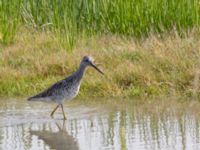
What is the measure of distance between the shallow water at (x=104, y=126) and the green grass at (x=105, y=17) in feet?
9.07

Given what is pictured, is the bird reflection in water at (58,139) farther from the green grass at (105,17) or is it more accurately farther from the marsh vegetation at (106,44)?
the green grass at (105,17)

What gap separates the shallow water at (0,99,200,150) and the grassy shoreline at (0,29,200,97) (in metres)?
0.46

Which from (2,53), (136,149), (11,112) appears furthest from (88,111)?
(2,53)

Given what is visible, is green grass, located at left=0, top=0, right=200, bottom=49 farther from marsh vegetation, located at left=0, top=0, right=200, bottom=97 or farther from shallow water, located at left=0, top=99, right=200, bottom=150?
shallow water, located at left=0, top=99, right=200, bottom=150

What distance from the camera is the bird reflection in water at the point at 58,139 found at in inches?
305

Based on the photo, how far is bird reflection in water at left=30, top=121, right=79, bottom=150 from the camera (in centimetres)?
774

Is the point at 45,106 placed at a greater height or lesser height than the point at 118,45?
lesser

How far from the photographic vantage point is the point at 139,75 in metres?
10.4

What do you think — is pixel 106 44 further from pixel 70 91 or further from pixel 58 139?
pixel 58 139

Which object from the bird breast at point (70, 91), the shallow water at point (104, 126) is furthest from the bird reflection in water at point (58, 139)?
the bird breast at point (70, 91)

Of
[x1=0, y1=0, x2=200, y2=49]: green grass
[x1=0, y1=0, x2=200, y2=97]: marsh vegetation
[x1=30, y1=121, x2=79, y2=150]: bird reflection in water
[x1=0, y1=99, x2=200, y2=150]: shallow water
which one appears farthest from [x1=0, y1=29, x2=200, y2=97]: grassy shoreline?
[x1=30, y1=121, x2=79, y2=150]: bird reflection in water

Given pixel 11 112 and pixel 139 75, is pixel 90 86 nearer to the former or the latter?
pixel 139 75

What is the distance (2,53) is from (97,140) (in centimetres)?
488

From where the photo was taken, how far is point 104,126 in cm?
845
